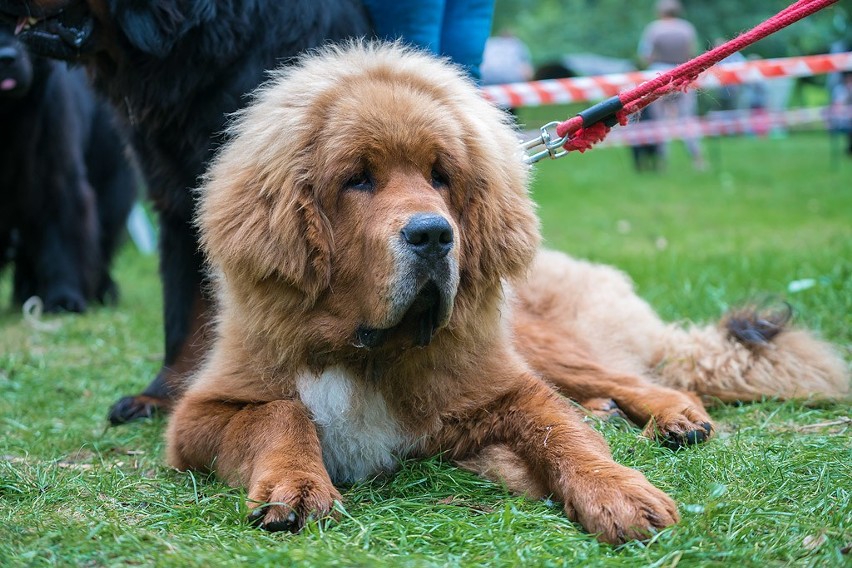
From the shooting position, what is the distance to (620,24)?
97.7ft

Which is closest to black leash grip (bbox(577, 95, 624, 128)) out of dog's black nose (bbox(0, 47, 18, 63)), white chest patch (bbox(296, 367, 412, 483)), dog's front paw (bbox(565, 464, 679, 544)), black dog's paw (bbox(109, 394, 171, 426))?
white chest patch (bbox(296, 367, 412, 483))

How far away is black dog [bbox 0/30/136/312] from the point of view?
688 centimetres

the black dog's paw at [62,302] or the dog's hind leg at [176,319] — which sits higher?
the dog's hind leg at [176,319]

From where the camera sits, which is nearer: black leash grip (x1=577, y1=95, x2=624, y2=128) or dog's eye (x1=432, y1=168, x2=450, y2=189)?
dog's eye (x1=432, y1=168, x2=450, y2=189)

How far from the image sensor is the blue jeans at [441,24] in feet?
13.2

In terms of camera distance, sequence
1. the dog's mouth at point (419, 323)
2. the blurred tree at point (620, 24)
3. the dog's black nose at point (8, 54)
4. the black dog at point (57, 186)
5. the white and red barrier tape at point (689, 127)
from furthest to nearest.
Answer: the blurred tree at point (620, 24) → the white and red barrier tape at point (689, 127) → the black dog at point (57, 186) → the dog's black nose at point (8, 54) → the dog's mouth at point (419, 323)

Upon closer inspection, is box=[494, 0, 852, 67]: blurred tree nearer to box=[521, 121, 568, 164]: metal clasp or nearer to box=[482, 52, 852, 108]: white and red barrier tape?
box=[482, 52, 852, 108]: white and red barrier tape

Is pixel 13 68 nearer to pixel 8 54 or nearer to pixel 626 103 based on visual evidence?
pixel 8 54

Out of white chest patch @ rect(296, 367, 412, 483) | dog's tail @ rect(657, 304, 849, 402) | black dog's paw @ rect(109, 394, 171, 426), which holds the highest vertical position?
white chest patch @ rect(296, 367, 412, 483)

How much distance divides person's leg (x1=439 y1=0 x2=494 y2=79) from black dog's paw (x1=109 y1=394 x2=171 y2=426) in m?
2.04

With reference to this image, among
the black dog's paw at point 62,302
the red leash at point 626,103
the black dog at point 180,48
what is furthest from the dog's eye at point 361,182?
the black dog's paw at point 62,302

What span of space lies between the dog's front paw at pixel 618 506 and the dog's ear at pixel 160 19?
2328mm

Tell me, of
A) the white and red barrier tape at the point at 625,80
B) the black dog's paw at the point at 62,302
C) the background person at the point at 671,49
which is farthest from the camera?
the background person at the point at 671,49

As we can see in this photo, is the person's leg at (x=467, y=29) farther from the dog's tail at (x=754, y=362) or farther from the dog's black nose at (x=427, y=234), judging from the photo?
the dog's black nose at (x=427, y=234)
